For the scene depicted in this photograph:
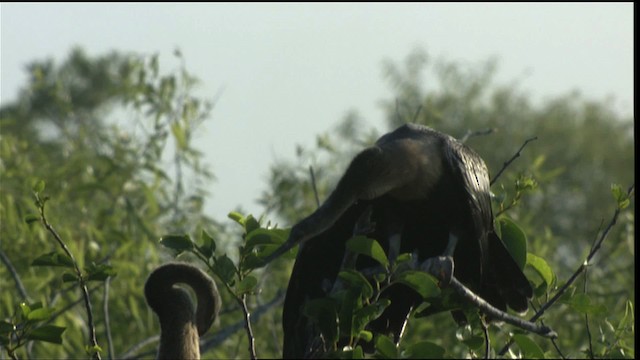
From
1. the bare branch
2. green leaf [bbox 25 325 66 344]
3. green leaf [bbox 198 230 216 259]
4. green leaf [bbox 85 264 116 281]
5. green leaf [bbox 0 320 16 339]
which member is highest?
green leaf [bbox 85 264 116 281]

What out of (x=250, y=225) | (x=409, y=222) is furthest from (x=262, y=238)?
(x=409, y=222)

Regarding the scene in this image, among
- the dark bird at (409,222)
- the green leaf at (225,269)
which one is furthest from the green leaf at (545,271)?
the green leaf at (225,269)

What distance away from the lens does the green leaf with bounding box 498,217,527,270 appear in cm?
555

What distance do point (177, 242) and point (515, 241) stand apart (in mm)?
1239

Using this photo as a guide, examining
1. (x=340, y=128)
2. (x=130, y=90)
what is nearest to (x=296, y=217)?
(x=130, y=90)

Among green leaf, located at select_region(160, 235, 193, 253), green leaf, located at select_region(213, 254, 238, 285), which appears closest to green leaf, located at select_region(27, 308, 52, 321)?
green leaf, located at select_region(160, 235, 193, 253)

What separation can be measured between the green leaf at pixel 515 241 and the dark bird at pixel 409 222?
182 mm

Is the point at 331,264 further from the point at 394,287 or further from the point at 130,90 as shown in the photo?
the point at 130,90

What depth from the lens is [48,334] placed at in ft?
15.9

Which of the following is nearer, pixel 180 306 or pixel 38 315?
pixel 38 315

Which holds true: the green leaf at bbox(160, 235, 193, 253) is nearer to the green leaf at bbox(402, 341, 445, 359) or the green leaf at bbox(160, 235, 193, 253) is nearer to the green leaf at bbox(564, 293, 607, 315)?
the green leaf at bbox(402, 341, 445, 359)

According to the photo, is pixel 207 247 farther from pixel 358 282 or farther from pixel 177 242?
pixel 358 282

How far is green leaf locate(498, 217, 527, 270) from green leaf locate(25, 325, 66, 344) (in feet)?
5.01

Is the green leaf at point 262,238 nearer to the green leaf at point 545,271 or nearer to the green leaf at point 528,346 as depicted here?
the green leaf at point 528,346
